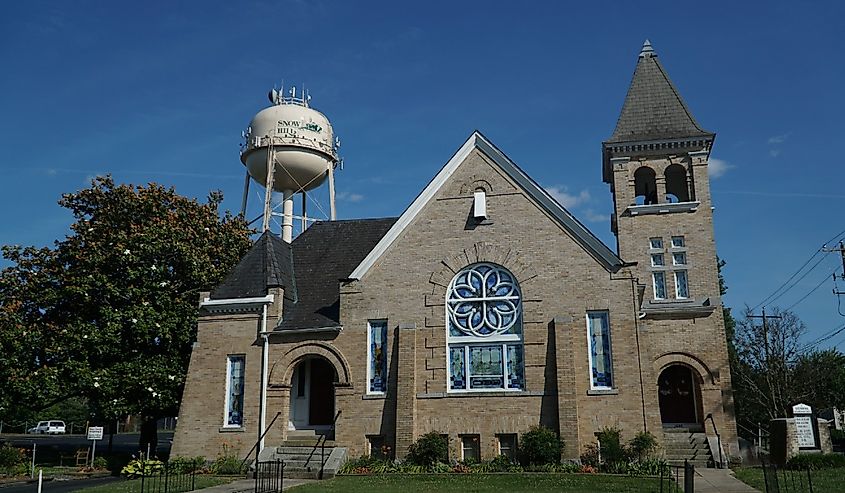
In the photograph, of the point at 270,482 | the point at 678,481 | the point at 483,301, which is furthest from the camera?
the point at 483,301

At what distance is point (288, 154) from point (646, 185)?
61.5 feet

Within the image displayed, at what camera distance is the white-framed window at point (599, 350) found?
22.7 meters

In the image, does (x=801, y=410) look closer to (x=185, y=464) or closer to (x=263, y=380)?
(x=263, y=380)

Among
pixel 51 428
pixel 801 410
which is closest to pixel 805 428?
pixel 801 410

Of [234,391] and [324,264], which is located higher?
[324,264]

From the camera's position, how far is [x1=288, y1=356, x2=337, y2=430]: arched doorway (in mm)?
25828

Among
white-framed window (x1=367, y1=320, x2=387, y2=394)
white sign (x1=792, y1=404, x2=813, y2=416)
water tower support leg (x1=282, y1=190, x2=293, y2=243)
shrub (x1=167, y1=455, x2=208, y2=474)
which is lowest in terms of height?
shrub (x1=167, y1=455, x2=208, y2=474)

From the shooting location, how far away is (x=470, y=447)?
2305cm

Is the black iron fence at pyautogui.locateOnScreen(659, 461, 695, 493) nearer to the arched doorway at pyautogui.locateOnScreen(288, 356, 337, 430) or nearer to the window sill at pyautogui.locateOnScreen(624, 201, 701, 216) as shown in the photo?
the window sill at pyautogui.locateOnScreen(624, 201, 701, 216)

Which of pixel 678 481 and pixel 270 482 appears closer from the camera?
pixel 678 481

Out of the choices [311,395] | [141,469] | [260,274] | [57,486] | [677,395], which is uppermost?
[260,274]

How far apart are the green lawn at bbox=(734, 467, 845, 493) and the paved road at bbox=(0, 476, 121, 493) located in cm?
1755

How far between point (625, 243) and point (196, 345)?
16019 millimetres

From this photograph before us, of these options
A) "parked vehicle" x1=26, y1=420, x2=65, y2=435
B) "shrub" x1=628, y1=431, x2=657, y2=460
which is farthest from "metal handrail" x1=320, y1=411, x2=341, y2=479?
"parked vehicle" x1=26, y1=420, x2=65, y2=435
